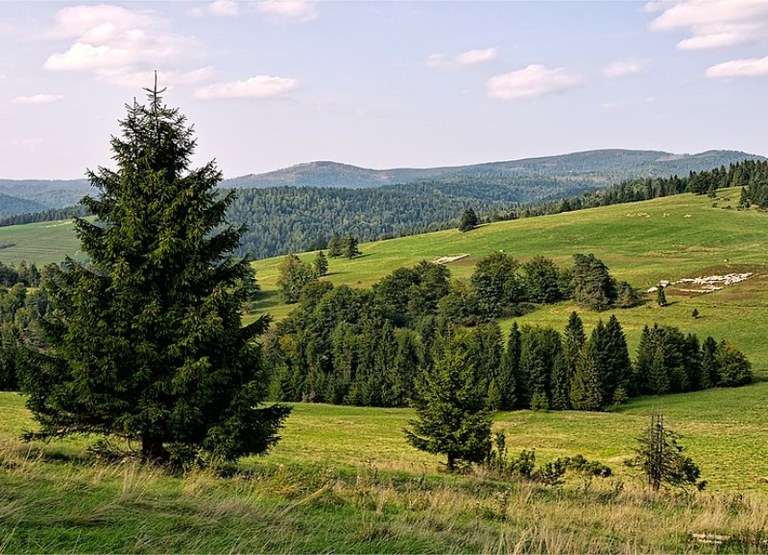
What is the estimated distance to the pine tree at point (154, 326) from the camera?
43.9ft

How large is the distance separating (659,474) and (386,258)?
14555 cm

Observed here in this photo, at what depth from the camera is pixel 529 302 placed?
11150cm

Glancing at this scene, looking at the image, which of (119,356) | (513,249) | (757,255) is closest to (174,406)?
(119,356)

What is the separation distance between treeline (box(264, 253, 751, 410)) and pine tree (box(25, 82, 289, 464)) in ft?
114

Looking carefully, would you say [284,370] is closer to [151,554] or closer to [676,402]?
[676,402]

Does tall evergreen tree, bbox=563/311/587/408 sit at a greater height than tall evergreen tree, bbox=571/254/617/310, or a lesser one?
lesser

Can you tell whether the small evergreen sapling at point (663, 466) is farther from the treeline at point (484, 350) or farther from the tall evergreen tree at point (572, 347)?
the tall evergreen tree at point (572, 347)

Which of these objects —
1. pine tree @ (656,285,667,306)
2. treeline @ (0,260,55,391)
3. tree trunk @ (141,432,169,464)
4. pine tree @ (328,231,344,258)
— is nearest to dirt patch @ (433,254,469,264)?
pine tree @ (328,231,344,258)

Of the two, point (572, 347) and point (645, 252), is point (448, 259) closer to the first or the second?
point (645, 252)

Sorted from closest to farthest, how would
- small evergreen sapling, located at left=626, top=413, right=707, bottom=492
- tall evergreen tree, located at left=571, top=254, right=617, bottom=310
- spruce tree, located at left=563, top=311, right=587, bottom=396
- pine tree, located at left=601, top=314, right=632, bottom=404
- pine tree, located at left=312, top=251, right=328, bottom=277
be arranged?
small evergreen sapling, located at left=626, top=413, right=707, bottom=492, pine tree, located at left=601, top=314, right=632, bottom=404, spruce tree, located at left=563, top=311, right=587, bottom=396, tall evergreen tree, located at left=571, top=254, right=617, bottom=310, pine tree, located at left=312, top=251, right=328, bottom=277

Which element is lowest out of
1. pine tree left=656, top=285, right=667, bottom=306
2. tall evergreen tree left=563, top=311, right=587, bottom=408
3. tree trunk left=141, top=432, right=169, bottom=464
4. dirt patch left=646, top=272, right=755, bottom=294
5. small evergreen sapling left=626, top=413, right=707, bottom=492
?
tall evergreen tree left=563, top=311, right=587, bottom=408

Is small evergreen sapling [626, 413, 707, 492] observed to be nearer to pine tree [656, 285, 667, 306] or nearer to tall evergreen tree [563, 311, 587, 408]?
tall evergreen tree [563, 311, 587, 408]

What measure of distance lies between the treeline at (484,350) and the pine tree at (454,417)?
78.0 ft

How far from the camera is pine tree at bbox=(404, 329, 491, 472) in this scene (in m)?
25.7
